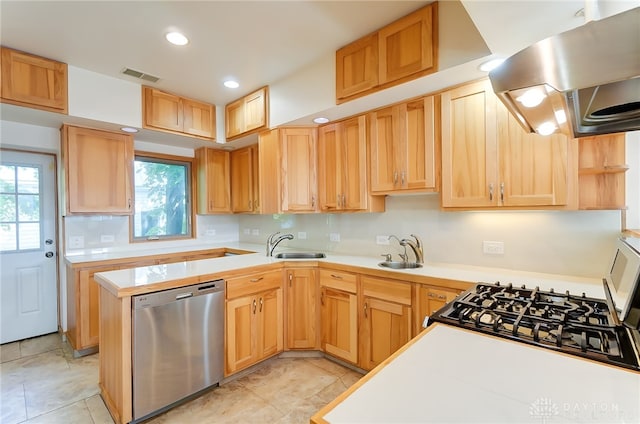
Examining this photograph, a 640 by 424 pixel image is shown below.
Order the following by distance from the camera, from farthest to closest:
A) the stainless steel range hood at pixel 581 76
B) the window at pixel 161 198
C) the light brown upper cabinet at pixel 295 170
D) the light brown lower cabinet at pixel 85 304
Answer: the window at pixel 161 198 → the light brown upper cabinet at pixel 295 170 → the light brown lower cabinet at pixel 85 304 → the stainless steel range hood at pixel 581 76

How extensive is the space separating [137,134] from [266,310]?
97.7 inches

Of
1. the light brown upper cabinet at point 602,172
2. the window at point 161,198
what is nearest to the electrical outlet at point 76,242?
the window at point 161,198

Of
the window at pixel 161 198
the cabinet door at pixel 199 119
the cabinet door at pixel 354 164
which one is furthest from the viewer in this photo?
the window at pixel 161 198

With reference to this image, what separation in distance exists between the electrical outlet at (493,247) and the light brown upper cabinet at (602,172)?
1.82ft

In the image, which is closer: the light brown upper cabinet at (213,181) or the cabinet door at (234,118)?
the cabinet door at (234,118)

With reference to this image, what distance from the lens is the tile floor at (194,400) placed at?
78.5 inches

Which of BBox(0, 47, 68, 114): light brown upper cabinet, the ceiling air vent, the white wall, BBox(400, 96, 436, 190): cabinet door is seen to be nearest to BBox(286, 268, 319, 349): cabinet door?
the white wall

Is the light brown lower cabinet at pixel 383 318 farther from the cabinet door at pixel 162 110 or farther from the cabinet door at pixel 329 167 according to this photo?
the cabinet door at pixel 162 110

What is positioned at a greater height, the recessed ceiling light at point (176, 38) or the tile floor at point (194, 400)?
the recessed ceiling light at point (176, 38)

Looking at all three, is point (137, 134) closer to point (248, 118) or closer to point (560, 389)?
point (248, 118)

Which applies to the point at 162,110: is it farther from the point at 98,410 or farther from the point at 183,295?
the point at 98,410

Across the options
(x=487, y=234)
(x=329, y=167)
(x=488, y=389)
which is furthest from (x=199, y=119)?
(x=488, y=389)

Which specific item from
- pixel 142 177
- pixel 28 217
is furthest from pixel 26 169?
pixel 142 177

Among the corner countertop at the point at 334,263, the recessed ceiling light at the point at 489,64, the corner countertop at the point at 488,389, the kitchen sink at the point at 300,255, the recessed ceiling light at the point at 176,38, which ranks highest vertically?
the recessed ceiling light at the point at 176,38
